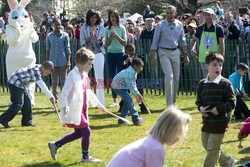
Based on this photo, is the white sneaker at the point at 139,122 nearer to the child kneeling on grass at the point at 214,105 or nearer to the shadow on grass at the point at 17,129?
the shadow on grass at the point at 17,129

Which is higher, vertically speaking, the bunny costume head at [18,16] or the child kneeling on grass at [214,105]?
the bunny costume head at [18,16]

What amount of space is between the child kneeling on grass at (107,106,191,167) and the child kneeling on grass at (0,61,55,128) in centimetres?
605

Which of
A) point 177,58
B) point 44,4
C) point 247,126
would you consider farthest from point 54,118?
point 44,4

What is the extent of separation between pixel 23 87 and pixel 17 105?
0.34 meters

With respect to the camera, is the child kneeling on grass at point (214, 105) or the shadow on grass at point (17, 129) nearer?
the child kneeling on grass at point (214, 105)

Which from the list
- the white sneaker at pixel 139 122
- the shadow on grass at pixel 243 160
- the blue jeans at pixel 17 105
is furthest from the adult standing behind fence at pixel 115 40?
the shadow on grass at pixel 243 160

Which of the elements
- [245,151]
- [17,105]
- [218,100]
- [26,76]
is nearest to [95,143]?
[26,76]

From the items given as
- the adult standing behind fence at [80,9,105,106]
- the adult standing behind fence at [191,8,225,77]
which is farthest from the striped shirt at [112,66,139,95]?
the adult standing behind fence at [191,8,225,77]

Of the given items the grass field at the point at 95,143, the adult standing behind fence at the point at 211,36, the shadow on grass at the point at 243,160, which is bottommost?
the grass field at the point at 95,143

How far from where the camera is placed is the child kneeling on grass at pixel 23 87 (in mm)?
11891

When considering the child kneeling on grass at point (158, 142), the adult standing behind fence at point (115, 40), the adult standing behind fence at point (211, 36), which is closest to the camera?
the child kneeling on grass at point (158, 142)

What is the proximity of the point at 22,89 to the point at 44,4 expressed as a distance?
4263 cm

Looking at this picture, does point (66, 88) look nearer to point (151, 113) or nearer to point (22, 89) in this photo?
point (22, 89)

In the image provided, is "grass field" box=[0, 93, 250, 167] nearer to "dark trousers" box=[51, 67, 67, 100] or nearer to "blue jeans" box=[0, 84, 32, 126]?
"blue jeans" box=[0, 84, 32, 126]
